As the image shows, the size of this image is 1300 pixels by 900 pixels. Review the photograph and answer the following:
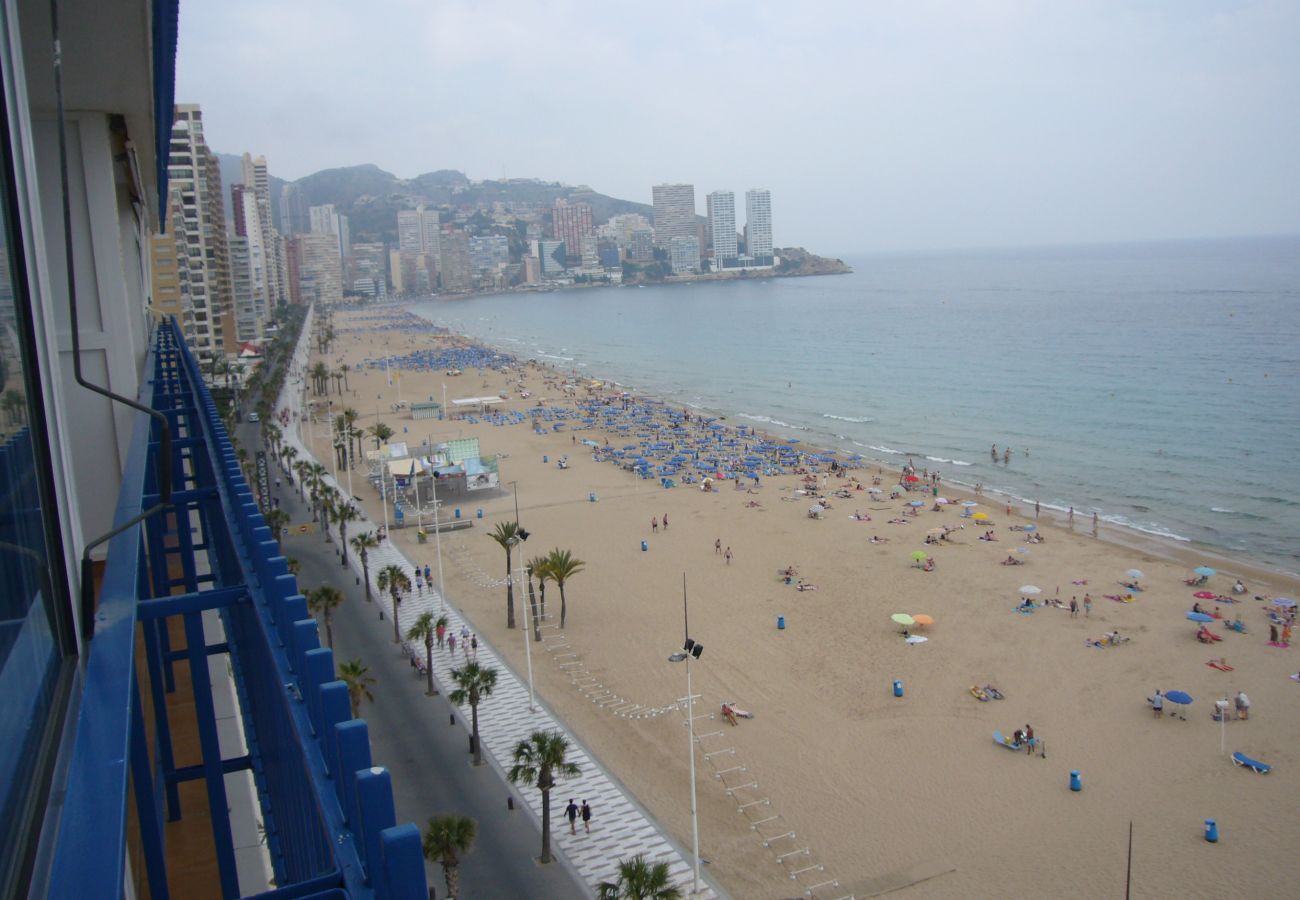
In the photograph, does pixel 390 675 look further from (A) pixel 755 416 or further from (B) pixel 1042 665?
(A) pixel 755 416

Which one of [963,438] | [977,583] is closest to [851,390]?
[963,438]

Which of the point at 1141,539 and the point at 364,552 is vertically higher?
the point at 364,552

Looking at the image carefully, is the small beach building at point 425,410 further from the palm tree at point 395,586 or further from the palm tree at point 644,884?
the palm tree at point 644,884

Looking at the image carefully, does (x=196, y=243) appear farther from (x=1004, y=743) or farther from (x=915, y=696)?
(x=1004, y=743)

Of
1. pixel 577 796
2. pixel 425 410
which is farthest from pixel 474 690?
pixel 425 410

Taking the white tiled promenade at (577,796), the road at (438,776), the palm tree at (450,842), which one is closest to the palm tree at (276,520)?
the road at (438,776)
